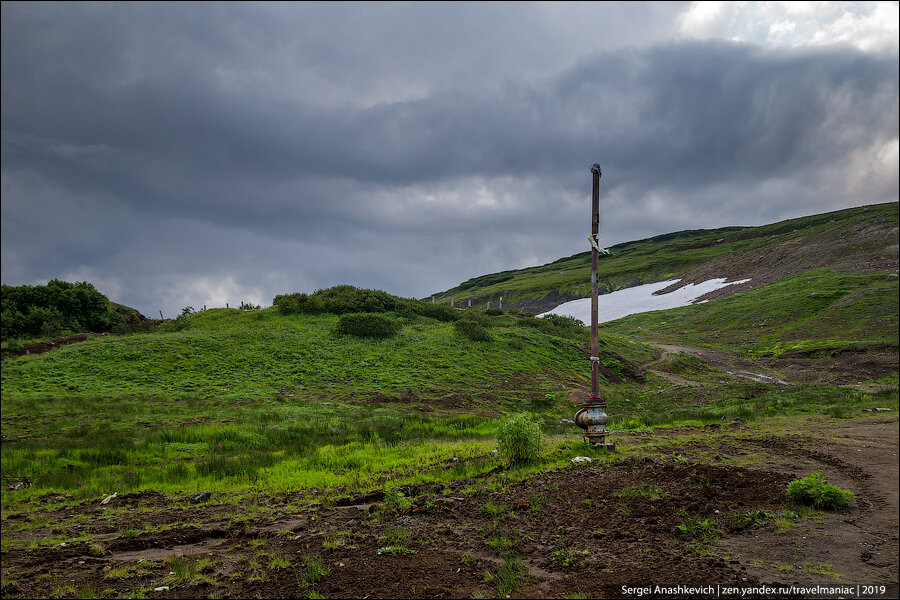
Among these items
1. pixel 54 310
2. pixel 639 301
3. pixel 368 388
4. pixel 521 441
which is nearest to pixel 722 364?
pixel 368 388

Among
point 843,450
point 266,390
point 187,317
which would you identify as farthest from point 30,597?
A: point 187,317

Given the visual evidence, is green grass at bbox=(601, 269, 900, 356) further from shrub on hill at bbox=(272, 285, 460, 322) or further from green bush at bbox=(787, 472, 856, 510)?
shrub on hill at bbox=(272, 285, 460, 322)

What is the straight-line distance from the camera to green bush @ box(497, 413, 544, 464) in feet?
35.8

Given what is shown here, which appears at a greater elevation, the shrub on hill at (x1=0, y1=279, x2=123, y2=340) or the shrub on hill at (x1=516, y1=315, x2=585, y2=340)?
the shrub on hill at (x1=0, y1=279, x2=123, y2=340)

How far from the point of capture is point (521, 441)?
429 inches

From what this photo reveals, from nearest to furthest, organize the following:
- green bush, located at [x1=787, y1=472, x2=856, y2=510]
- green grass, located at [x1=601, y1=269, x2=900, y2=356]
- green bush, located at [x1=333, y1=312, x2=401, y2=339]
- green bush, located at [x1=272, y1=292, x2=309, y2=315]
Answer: green grass, located at [x1=601, y1=269, x2=900, y2=356] < green bush, located at [x1=787, y1=472, x2=856, y2=510] < green bush, located at [x1=333, y1=312, x2=401, y2=339] < green bush, located at [x1=272, y1=292, x2=309, y2=315]

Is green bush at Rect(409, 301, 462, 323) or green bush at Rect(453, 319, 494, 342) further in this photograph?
green bush at Rect(409, 301, 462, 323)

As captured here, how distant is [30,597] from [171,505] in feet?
13.1

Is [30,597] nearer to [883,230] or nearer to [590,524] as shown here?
[590,524]

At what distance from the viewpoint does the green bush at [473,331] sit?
32.0 metres

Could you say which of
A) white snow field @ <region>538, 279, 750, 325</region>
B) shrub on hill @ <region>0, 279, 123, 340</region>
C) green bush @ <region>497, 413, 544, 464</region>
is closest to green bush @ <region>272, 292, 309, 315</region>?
shrub on hill @ <region>0, 279, 123, 340</region>

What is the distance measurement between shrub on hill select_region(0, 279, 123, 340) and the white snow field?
172 ft

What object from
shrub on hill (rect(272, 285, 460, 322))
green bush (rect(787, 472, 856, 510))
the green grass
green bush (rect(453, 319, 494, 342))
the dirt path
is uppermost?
shrub on hill (rect(272, 285, 460, 322))

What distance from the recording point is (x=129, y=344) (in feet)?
82.8
